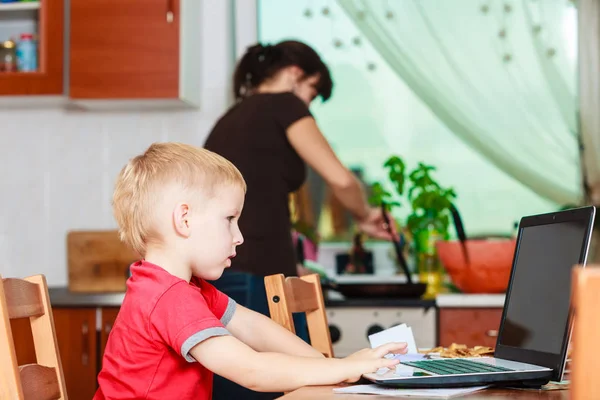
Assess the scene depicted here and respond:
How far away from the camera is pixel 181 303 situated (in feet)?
3.61

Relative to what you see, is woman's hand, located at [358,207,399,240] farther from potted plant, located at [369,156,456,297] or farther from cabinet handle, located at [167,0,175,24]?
cabinet handle, located at [167,0,175,24]

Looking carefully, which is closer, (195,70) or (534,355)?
(534,355)

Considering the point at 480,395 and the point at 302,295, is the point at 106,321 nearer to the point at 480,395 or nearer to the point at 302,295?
the point at 302,295

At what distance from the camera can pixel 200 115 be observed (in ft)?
A: 10.2

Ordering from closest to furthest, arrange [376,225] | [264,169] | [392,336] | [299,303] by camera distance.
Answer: [392,336] < [299,303] < [264,169] < [376,225]

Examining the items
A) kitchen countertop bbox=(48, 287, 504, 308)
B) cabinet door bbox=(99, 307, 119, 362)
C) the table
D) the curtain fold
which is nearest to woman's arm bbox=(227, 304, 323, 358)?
the table

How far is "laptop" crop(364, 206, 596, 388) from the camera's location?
3.39 feet

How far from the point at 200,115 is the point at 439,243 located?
1.03 m

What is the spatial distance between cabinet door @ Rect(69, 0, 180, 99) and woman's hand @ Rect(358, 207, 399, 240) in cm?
81

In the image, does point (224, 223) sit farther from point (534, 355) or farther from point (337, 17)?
point (337, 17)

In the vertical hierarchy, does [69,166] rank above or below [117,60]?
below

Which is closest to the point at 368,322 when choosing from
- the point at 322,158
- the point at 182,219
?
the point at 322,158

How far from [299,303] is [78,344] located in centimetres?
141

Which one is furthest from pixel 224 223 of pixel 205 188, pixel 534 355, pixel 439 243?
pixel 439 243
